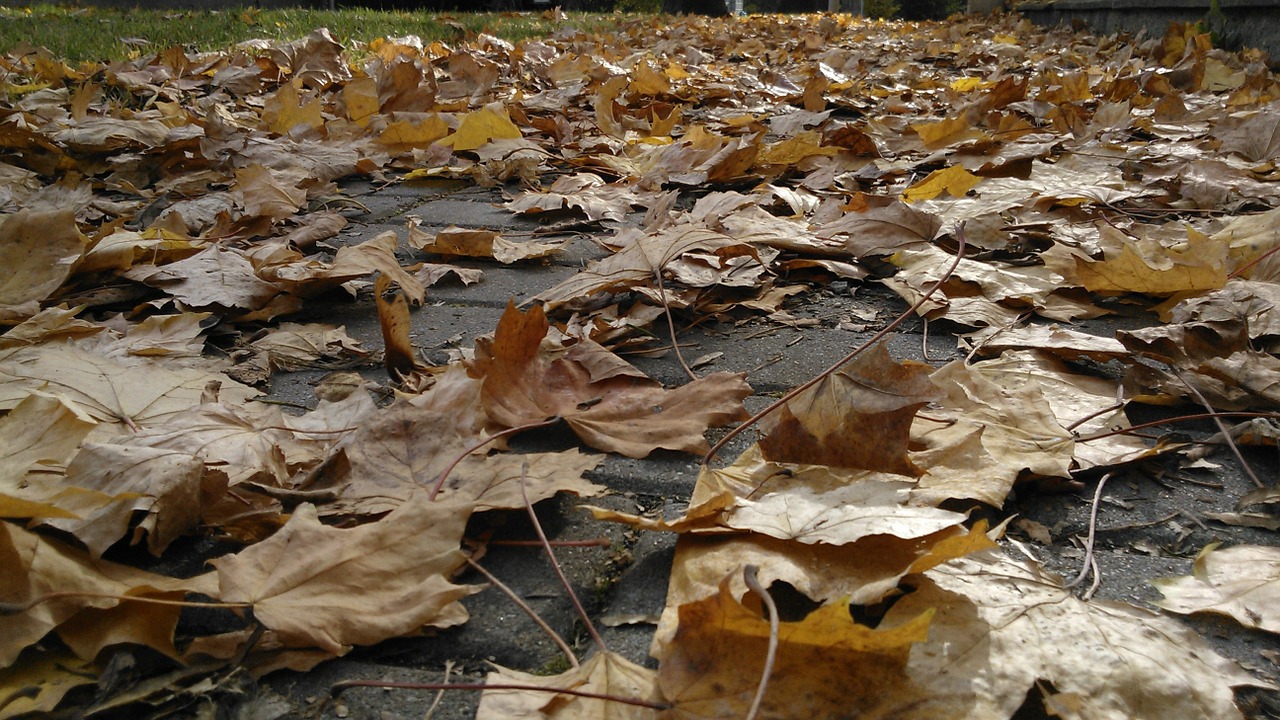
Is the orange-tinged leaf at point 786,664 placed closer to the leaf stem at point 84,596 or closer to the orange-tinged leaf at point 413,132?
the leaf stem at point 84,596

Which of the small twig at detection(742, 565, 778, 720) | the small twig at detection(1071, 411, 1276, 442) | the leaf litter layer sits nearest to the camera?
the small twig at detection(742, 565, 778, 720)

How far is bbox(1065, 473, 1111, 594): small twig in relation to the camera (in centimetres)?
84

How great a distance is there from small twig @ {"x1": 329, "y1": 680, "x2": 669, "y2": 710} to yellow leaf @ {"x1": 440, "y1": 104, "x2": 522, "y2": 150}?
2.30 metres

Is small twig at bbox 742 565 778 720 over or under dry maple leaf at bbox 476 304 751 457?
over

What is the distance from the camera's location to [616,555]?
3.02 feet

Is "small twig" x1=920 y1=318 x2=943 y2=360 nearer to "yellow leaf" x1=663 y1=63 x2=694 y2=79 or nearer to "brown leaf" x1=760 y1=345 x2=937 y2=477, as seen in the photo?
"brown leaf" x1=760 y1=345 x2=937 y2=477

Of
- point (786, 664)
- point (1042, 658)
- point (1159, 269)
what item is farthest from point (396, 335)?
point (1159, 269)

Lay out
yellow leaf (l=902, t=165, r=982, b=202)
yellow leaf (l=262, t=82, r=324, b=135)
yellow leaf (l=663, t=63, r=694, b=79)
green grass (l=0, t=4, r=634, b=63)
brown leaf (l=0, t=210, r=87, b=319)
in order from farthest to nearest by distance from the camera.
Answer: yellow leaf (l=663, t=63, r=694, b=79) < green grass (l=0, t=4, r=634, b=63) < yellow leaf (l=262, t=82, r=324, b=135) < yellow leaf (l=902, t=165, r=982, b=202) < brown leaf (l=0, t=210, r=87, b=319)

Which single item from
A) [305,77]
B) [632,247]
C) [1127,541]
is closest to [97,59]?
[305,77]

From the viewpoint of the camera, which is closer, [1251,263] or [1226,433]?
[1226,433]

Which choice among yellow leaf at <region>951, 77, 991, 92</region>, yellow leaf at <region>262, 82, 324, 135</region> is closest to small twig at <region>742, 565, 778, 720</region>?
yellow leaf at <region>262, 82, 324, 135</region>

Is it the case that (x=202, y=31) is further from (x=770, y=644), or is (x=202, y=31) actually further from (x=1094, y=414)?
(x=770, y=644)

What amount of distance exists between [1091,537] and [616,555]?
509mm

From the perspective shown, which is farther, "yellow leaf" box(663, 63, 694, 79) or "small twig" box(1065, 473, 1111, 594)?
"yellow leaf" box(663, 63, 694, 79)
